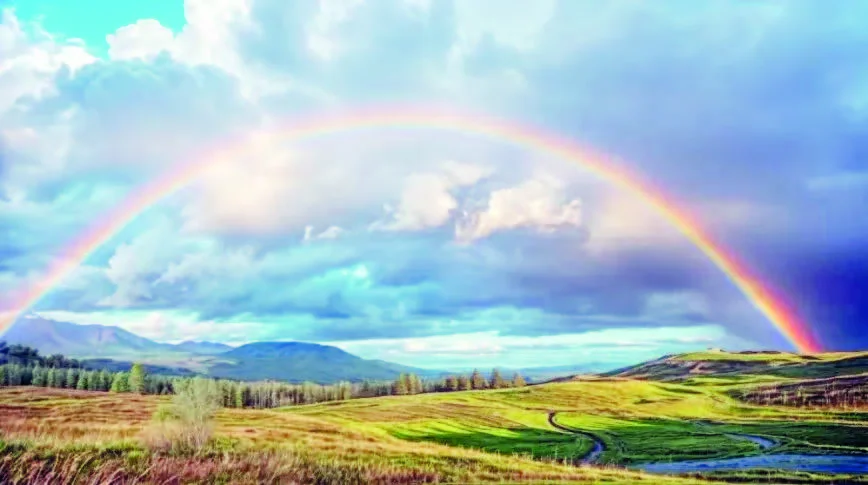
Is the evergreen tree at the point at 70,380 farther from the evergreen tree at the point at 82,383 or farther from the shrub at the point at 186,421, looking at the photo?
the shrub at the point at 186,421

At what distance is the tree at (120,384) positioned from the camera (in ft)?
299

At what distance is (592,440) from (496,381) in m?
44.2

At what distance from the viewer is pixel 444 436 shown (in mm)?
71688

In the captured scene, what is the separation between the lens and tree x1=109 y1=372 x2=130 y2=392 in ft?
299

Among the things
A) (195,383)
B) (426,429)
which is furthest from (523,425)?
(195,383)

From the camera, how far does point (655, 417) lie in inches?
3615

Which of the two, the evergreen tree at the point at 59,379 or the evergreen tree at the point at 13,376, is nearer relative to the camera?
the evergreen tree at the point at 13,376

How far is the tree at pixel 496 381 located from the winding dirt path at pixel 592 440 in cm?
2342

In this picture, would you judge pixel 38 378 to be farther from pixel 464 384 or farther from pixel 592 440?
pixel 592 440

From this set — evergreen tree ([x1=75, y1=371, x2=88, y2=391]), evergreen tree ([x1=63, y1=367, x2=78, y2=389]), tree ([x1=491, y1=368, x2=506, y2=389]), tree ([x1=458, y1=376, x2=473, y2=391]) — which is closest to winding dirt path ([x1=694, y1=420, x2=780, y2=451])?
tree ([x1=491, y1=368, x2=506, y2=389])

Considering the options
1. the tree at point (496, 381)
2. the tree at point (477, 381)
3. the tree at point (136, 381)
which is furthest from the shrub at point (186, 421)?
the tree at point (496, 381)

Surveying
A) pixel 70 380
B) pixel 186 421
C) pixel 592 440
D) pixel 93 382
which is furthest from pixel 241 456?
pixel 70 380

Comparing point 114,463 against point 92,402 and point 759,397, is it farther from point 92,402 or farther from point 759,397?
point 759,397

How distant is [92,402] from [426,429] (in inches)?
1401
